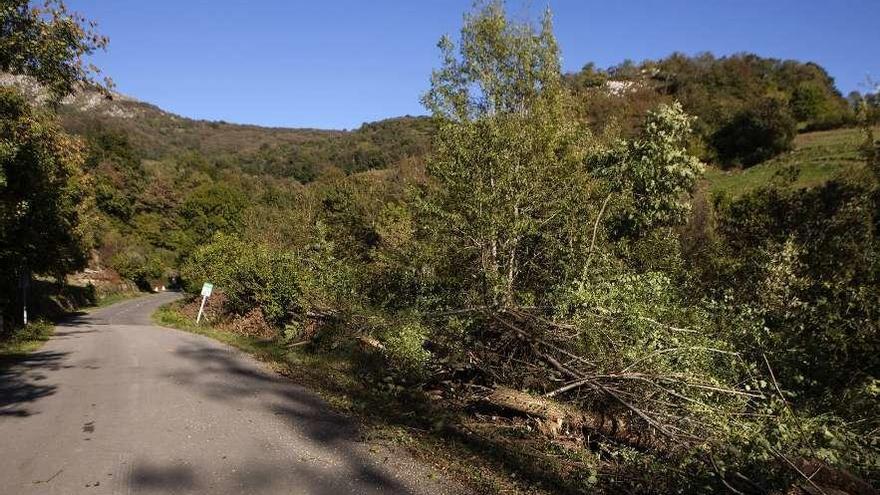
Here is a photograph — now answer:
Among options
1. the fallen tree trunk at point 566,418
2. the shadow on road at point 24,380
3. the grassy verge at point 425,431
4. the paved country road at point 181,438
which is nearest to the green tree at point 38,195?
the shadow on road at point 24,380

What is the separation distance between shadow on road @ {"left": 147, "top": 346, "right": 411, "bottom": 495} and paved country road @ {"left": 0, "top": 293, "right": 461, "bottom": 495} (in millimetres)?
15

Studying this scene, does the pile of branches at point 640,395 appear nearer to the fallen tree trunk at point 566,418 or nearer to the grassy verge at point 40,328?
the fallen tree trunk at point 566,418

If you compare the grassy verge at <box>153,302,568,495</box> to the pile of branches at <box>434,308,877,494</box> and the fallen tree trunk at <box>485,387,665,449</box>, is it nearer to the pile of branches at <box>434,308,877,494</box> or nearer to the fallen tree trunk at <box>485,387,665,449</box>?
the fallen tree trunk at <box>485,387,665,449</box>

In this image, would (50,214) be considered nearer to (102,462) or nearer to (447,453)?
(102,462)

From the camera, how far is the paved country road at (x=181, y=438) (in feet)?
18.3

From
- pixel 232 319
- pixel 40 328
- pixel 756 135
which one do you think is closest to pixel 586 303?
pixel 232 319

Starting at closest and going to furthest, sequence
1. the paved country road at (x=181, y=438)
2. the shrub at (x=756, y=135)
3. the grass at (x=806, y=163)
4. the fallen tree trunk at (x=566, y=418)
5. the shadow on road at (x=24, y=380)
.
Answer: the paved country road at (x=181, y=438)
the fallen tree trunk at (x=566, y=418)
the shadow on road at (x=24, y=380)
the grass at (x=806, y=163)
the shrub at (x=756, y=135)

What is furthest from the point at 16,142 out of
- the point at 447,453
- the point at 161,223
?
the point at 161,223

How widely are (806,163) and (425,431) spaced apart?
122 ft

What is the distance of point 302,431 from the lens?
7.35 meters

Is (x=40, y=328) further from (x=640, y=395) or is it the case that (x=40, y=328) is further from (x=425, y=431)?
(x=640, y=395)

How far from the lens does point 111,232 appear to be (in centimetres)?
5859

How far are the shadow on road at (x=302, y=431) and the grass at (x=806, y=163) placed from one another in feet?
83.4

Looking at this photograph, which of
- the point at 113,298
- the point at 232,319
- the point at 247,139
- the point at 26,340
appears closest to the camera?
the point at 26,340
